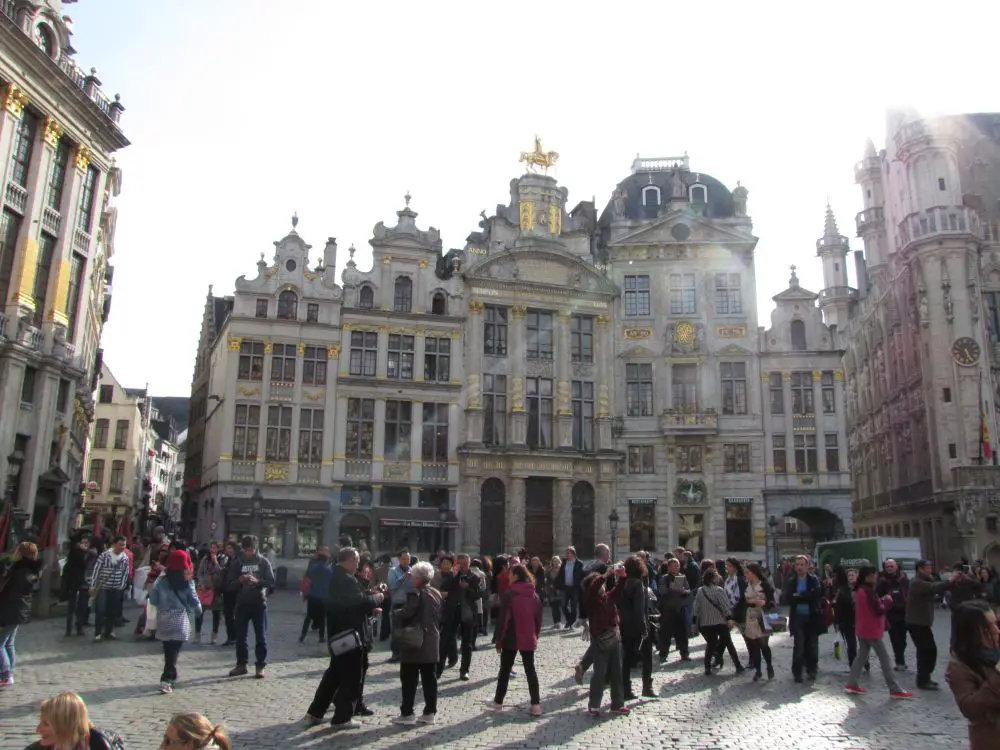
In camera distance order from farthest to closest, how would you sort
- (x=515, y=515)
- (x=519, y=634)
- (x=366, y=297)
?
(x=366, y=297)
(x=515, y=515)
(x=519, y=634)

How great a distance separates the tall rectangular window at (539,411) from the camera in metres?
40.7

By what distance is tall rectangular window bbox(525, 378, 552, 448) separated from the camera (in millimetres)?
40688

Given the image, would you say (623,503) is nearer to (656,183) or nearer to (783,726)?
(656,183)

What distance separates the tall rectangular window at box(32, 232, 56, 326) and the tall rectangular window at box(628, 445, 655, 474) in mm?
26365

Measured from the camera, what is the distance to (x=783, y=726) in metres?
10.3


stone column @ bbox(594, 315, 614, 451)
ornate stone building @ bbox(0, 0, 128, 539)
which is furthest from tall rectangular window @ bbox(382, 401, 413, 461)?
ornate stone building @ bbox(0, 0, 128, 539)

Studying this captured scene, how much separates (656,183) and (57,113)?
2987 centimetres

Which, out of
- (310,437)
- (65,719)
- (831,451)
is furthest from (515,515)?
(65,719)

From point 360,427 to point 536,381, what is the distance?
8.93 metres

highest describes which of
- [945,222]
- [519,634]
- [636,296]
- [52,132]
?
[945,222]

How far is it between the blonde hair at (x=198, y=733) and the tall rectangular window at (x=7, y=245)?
2726cm

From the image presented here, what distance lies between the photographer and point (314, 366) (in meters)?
38.1

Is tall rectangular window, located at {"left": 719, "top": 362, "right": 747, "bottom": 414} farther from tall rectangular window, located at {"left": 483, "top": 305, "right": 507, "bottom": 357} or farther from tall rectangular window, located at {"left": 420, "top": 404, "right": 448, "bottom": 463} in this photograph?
tall rectangular window, located at {"left": 420, "top": 404, "right": 448, "bottom": 463}

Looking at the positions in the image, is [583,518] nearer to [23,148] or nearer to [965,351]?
[965,351]
